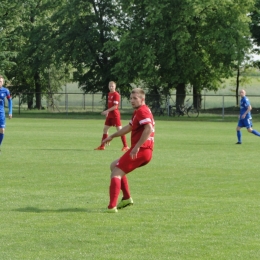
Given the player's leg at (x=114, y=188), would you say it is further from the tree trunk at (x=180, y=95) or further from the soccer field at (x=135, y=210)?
the tree trunk at (x=180, y=95)

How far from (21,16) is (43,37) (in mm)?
4706

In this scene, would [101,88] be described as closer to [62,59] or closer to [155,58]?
[62,59]

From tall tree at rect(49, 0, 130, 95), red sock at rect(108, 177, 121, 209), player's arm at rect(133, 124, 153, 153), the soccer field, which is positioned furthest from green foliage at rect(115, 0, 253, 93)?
red sock at rect(108, 177, 121, 209)

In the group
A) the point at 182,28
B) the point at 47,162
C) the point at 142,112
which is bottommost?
the point at 47,162

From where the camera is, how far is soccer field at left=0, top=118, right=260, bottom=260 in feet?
23.4

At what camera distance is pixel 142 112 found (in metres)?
9.48

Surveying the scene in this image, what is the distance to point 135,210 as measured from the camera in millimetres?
9602

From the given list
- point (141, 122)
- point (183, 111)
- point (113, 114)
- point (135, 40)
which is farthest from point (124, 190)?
point (135, 40)

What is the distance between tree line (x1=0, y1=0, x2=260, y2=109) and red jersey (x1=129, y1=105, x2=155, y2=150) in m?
43.2

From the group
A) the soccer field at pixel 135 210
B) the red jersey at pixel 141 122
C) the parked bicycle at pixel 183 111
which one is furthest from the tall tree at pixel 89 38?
the red jersey at pixel 141 122

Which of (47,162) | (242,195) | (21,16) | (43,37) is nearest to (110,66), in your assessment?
(43,37)

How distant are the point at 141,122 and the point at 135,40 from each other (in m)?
47.2

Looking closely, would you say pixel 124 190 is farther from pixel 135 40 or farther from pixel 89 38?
pixel 89 38

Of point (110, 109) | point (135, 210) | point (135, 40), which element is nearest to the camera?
point (135, 210)
